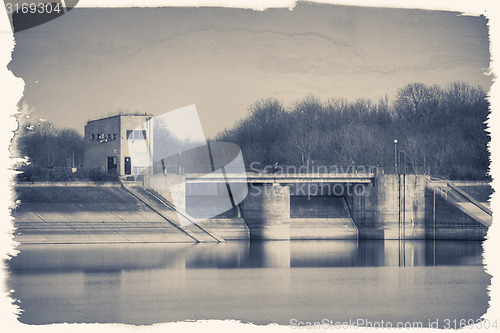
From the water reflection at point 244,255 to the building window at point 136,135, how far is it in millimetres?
14558

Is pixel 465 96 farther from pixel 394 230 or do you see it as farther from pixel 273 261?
pixel 273 261

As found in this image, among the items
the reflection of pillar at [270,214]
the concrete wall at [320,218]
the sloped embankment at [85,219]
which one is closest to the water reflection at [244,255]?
the sloped embankment at [85,219]

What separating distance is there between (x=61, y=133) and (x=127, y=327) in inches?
2733

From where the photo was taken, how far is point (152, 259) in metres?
42.9

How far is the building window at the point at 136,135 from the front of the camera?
6040cm

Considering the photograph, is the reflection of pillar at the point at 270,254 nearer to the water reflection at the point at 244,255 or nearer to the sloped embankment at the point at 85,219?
the water reflection at the point at 244,255

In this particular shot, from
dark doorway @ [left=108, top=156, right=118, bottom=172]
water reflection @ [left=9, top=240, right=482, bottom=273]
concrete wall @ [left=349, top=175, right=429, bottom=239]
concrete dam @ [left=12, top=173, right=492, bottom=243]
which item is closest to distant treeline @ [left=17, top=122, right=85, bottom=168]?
dark doorway @ [left=108, top=156, right=118, bottom=172]

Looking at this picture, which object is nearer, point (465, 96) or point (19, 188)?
point (19, 188)

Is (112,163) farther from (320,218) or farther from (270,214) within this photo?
(320,218)

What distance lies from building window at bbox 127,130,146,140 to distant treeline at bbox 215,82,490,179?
67.5 ft

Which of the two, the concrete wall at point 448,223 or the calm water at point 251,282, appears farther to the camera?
the concrete wall at point 448,223

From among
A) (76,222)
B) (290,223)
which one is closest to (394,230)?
(290,223)

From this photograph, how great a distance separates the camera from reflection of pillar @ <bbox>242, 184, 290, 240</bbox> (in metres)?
52.3

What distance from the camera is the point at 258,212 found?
52.7 meters
